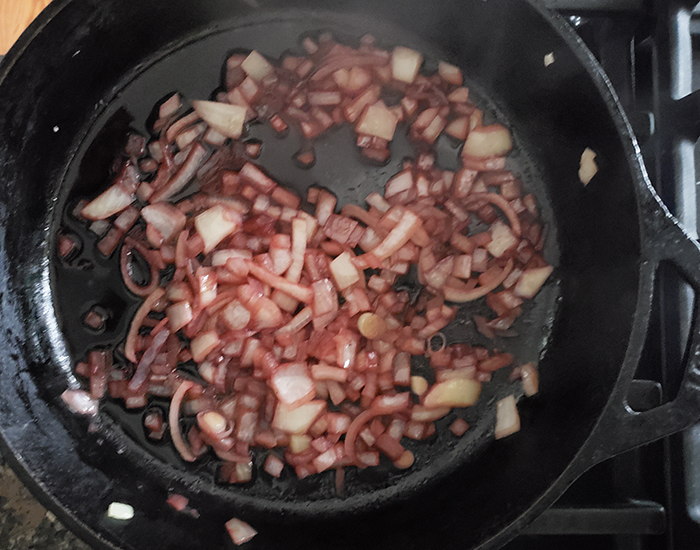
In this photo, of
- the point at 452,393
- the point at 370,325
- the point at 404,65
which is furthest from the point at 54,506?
the point at 404,65

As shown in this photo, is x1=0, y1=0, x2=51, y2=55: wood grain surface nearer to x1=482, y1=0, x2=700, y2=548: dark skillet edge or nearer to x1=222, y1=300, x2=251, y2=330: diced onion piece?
x1=222, y1=300, x2=251, y2=330: diced onion piece

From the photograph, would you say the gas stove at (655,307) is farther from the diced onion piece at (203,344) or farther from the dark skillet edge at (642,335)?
the diced onion piece at (203,344)

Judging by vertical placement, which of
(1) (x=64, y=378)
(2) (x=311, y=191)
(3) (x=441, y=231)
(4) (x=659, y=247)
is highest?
(2) (x=311, y=191)

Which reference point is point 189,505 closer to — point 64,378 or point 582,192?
point 64,378

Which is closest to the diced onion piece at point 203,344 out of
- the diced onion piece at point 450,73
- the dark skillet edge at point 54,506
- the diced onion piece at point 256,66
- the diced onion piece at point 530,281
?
the dark skillet edge at point 54,506

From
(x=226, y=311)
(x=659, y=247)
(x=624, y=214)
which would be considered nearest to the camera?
(x=659, y=247)

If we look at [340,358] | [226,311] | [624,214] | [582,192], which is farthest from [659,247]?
[226,311]

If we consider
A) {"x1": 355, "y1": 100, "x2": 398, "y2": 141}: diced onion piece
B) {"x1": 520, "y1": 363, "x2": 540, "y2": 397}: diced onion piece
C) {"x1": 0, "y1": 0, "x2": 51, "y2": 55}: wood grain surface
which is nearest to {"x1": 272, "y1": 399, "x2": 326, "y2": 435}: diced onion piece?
{"x1": 520, "y1": 363, "x2": 540, "y2": 397}: diced onion piece
